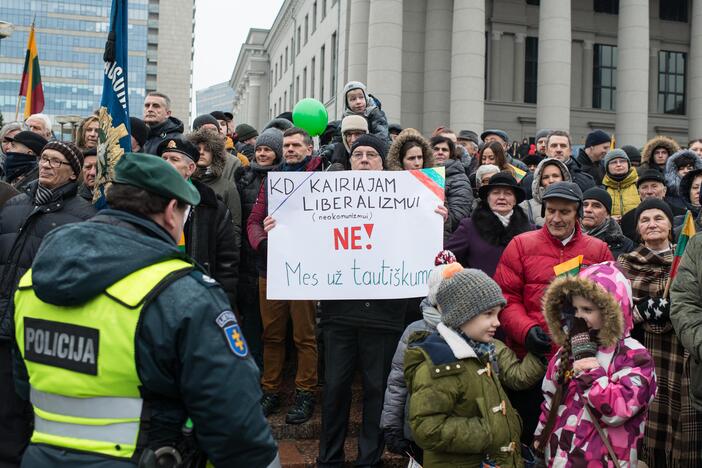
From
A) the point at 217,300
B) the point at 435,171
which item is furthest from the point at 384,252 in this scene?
the point at 217,300

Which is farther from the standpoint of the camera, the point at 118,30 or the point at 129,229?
the point at 118,30

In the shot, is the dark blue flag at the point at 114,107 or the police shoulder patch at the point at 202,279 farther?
the dark blue flag at the point at 114,107

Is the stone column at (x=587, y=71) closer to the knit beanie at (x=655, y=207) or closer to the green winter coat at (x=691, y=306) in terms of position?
the knit beanie at (x=655, y=207)

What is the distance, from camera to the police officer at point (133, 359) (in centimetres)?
237

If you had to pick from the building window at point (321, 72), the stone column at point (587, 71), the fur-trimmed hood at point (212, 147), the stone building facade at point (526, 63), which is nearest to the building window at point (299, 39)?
the building window at point (321, 72)

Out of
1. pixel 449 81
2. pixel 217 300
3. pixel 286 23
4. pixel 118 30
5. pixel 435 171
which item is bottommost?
pixel 217 300

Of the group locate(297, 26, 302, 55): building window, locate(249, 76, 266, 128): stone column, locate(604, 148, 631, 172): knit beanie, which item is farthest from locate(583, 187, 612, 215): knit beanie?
locate(249, 76, 266, 128): stone column

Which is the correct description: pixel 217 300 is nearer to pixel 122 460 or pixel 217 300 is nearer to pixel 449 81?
pixel 122 460

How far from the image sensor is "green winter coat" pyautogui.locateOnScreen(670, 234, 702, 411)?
13.5ft

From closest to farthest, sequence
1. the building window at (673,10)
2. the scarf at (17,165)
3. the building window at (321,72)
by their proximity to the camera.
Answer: the scarf at (17,165), the building window at (673,10), the building window at (321,72)

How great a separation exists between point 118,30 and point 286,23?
193 feet

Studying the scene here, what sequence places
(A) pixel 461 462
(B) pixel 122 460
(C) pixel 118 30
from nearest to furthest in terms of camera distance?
(B) pixel 122 460 < (A) pixel 461 462 < (C) pixel 118 30

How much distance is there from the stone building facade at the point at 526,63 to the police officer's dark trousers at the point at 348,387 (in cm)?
2333

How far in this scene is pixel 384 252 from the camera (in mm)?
5434
